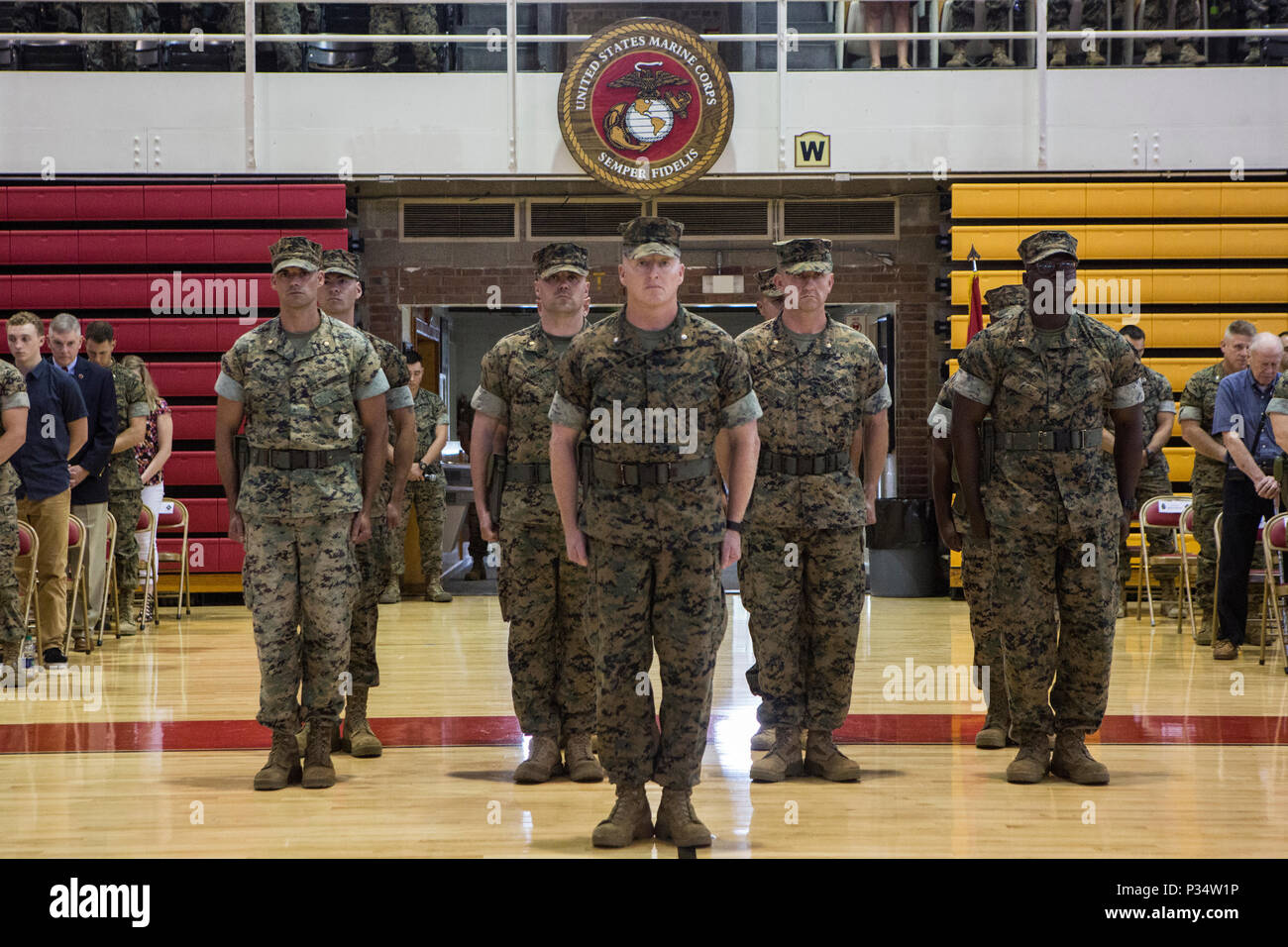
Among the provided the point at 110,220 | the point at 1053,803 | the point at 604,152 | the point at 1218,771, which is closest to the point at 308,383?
the point at 1053,803

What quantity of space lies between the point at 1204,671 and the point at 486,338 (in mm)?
6908

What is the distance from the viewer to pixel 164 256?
31.3 ft

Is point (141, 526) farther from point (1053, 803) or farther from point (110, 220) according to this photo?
point (1053, 803)

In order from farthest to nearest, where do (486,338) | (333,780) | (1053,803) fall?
(486,338) < (333,780) < (1053,803)

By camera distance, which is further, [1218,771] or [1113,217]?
[1113,217]

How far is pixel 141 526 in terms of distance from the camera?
8.03 m

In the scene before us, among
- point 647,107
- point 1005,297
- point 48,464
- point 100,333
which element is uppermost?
point 647,107

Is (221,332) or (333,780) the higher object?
(221,332)

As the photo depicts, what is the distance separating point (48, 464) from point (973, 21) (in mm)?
7165

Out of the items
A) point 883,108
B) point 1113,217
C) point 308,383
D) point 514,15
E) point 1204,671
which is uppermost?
point 514,15

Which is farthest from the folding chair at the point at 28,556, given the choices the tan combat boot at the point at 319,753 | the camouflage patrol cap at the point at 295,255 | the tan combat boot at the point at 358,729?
the camouflage patrol cap at the point at 295,255

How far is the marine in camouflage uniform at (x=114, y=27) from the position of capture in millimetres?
9500

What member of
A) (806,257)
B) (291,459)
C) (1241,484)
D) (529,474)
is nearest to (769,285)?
(806,257)

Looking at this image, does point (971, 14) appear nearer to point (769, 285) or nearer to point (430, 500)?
point (430, 500)
